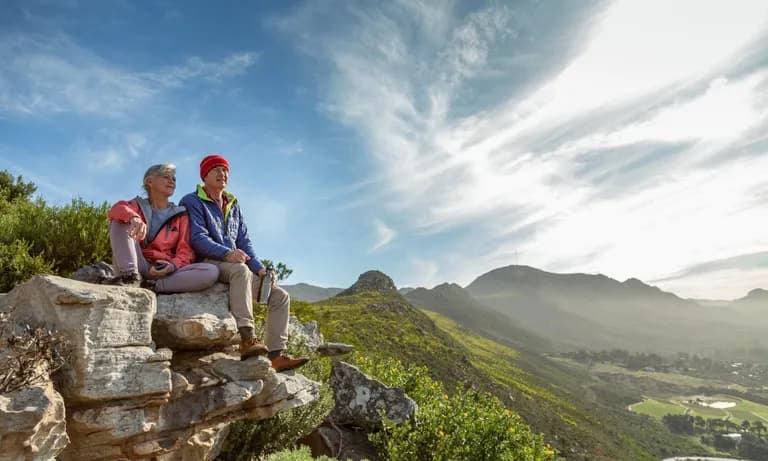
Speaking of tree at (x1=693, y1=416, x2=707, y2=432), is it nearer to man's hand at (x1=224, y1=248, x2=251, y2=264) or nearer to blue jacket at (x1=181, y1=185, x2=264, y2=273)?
blue jacket at (x1=181, y1=185, x2=264, y2=273)

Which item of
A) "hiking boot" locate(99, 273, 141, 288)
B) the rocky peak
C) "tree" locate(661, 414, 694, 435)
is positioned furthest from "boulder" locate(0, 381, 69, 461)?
"tree" locate(661, 414, 694, 435)

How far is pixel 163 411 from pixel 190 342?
111 centimetres

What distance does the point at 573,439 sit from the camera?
71.1 metres

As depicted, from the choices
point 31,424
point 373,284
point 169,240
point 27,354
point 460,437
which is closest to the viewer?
point 31,424

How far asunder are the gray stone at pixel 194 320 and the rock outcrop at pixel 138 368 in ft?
0.05

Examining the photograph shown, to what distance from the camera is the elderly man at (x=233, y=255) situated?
7504 mm

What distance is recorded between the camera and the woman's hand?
7043mm

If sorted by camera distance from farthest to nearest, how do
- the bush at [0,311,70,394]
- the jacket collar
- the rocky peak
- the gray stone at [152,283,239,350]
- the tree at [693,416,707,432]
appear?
1. the tree at [693,416,707,432]
2. the rocky peak
3. the jacket collar
4. the gray stone at [152,283,239,350]
5. the bush at [0,311,70,394]

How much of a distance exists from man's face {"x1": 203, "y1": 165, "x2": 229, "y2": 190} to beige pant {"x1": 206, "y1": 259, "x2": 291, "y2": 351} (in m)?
1.49

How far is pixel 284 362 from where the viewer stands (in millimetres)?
8297

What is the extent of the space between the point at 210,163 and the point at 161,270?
2273mm

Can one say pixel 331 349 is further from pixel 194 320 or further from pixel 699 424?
pixel 699 424

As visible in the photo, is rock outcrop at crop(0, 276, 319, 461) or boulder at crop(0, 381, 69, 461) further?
rock outcrop at crop(0, 276, 319, 461)

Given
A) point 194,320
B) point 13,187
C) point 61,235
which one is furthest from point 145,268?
point 13,187
